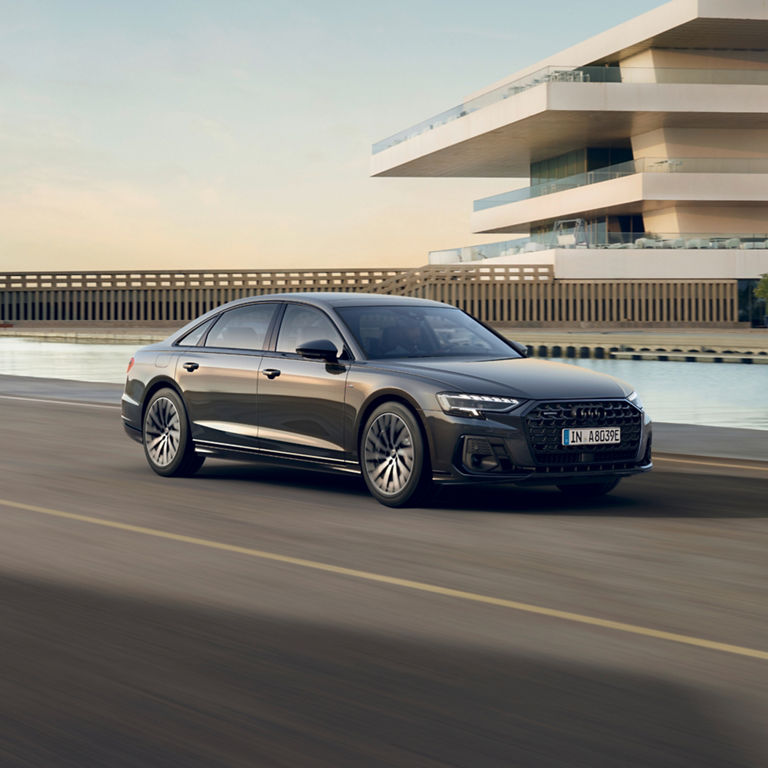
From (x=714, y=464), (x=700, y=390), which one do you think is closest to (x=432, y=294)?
(x=700, y=390)

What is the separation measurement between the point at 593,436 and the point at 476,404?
35.1 inches

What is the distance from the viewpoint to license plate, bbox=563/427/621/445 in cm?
980

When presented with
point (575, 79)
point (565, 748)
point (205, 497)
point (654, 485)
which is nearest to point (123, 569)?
point (205, 497)

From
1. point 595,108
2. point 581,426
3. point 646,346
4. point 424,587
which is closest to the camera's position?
point 424,587

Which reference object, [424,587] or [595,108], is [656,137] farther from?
[424,587]

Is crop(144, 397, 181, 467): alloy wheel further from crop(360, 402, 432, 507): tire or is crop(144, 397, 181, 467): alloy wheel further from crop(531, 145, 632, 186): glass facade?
crop(531, 145, 632, 186): glass facade

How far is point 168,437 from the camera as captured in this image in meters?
12.1

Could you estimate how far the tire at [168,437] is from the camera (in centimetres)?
1192

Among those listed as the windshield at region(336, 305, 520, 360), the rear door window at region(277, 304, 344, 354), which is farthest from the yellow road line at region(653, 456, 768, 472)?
the rear door window at region(277, 304, 344, 354)

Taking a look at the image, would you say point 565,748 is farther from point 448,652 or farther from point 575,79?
point 575,79

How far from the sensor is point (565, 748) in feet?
14.8

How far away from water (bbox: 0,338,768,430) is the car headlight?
8696mm

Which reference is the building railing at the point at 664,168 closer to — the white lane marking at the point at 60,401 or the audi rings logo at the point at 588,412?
the white lane marking at the point at 60,401

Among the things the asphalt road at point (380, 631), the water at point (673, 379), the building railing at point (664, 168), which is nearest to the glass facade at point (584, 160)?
the building railing at point (664, 168)
